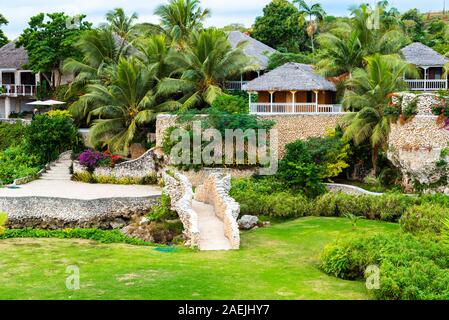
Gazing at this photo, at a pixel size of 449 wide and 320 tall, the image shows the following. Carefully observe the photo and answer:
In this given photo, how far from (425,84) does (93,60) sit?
761 inches

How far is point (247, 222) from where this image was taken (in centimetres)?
2908

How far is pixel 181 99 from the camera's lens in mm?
41281

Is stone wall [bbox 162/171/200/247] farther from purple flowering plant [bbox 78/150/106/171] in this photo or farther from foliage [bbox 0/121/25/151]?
foliage [bbox 0/121/25/151]

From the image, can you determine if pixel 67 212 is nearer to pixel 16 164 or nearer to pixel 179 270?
pixel 16 164

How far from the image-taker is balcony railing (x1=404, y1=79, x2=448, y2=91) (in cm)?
4203

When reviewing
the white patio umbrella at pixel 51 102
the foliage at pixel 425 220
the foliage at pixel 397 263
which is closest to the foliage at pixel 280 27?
the white patio umbrella at pixel 51 102

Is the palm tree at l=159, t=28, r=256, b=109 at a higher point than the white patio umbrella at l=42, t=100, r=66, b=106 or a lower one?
higher

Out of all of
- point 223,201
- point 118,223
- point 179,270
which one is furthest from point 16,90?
point 179,270

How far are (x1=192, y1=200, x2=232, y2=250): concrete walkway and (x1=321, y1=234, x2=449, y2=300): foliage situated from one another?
13.2 ft

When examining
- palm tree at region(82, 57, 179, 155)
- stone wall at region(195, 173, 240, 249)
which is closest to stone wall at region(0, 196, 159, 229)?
stone wall at region(195, 173, 240, 249)

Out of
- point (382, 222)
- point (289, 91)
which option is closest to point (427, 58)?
point (289, 91)

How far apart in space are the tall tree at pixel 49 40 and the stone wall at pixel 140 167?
11.1 metres
